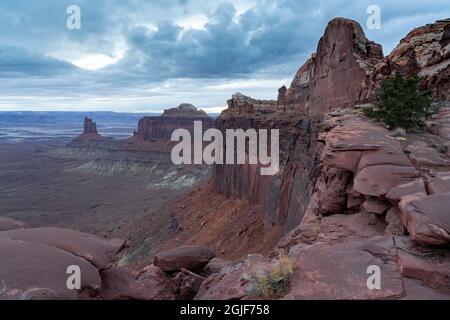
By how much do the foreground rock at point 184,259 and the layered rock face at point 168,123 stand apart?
360 ft

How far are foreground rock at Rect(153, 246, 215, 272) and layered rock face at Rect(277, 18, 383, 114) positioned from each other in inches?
626

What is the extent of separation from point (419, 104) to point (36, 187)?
100 m

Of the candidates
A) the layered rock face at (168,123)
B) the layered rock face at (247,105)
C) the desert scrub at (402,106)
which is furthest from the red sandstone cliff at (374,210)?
the layered rock face at (168,123)

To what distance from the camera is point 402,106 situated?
40.4 ft

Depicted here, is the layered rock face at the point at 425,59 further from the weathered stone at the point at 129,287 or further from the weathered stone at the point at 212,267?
the weathered stone at the point at 129,287

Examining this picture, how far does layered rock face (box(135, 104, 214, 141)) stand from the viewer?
12269 centimetres

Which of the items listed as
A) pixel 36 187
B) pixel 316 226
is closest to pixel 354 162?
pixel 316 226

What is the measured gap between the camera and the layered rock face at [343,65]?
81.1 ft

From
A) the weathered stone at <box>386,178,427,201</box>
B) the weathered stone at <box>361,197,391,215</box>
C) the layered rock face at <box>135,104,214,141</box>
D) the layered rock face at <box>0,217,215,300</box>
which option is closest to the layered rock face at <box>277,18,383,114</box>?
the weathered stone at <box>361,197,391,215</box>

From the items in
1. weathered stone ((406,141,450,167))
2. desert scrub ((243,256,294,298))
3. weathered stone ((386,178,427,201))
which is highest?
weathered stone ((406,141,450,167))

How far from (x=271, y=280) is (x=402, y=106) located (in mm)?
9746

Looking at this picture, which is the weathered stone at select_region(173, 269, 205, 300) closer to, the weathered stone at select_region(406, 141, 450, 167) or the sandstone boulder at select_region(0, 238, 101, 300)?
the sandstone boulder at select_region(0, 238, 101, 300)

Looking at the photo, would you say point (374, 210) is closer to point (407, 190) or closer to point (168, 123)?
point (407, 190)

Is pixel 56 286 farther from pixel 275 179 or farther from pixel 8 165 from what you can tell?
pixel 8 165
